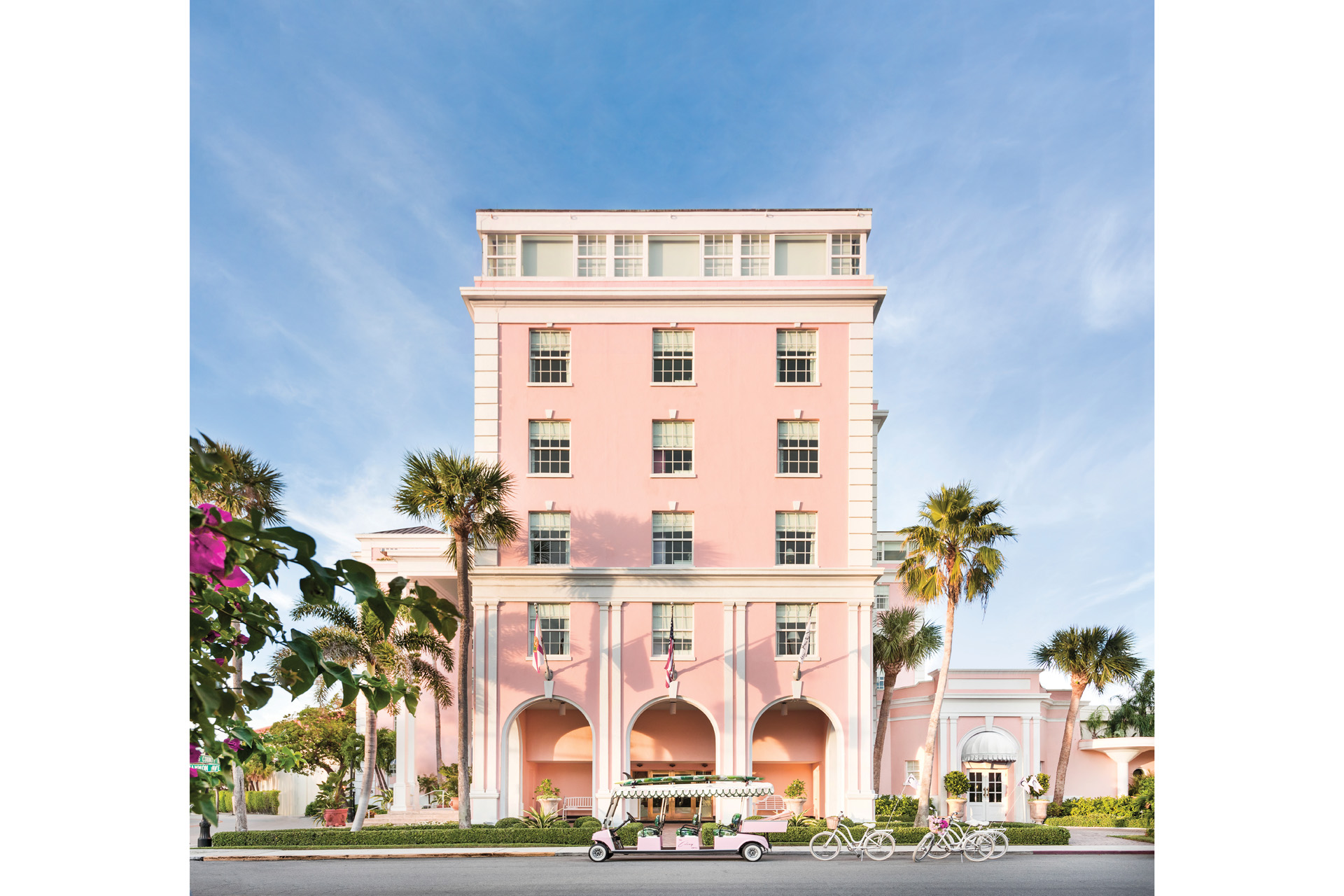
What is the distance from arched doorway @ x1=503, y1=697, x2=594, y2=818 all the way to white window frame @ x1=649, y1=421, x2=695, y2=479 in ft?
17.8

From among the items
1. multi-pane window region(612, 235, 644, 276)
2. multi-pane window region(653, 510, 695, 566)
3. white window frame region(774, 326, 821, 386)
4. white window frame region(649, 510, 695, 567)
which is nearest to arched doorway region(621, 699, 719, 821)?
multi-pane window region(653, 510, 695, 566)

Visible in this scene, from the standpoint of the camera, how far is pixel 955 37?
966 centimetres

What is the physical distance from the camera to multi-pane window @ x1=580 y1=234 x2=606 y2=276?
18422mm

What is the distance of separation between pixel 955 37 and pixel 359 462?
7713 mm

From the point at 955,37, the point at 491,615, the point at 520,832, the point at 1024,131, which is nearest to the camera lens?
the point at 955,37

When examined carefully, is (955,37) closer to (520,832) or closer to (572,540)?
(572,540)

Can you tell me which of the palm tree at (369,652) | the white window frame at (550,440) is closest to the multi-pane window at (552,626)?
the palm tree at (369,652)

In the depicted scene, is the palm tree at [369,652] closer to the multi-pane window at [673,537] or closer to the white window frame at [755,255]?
the multi-pane window at [673,537]

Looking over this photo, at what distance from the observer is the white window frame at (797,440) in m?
18.1

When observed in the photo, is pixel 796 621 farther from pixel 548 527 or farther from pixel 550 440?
pixel 550 440

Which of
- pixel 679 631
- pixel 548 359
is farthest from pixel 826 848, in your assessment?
pixel 548 359

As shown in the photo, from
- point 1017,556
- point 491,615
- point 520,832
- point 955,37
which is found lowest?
point 520,832
